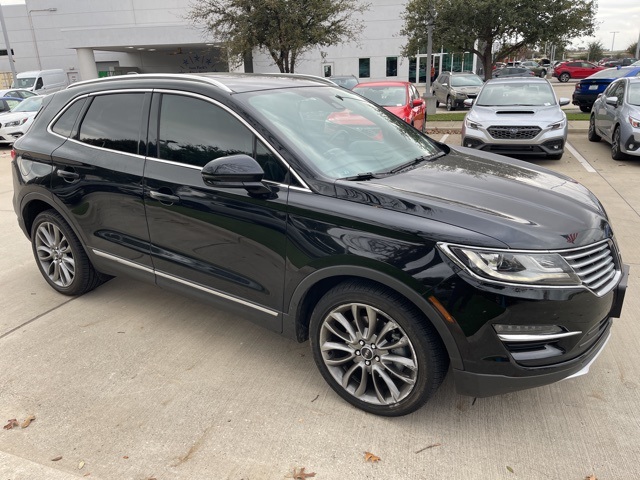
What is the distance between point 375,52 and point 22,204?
4193cm

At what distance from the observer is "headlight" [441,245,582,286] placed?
232cm

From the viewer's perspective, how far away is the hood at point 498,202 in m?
2.42

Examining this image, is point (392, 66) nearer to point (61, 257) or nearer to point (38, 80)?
point (38, 80)

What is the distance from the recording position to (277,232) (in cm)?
287

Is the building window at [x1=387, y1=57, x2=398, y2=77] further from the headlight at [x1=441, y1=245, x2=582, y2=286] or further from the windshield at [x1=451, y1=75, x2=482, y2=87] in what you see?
the headlight at [x1=441, y1=245, x2=582, y2=286]

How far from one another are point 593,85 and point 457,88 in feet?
16.4

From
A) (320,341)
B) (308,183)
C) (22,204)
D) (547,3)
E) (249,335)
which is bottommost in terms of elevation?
(249,335)

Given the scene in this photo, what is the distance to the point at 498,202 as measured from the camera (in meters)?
2.68

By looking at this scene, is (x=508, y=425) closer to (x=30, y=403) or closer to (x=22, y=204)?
(x=30, y=403)

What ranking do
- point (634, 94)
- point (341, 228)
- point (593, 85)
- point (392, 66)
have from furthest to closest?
point (392, 66)
point (593, 85)
point (634, 94)
point (341, 228)

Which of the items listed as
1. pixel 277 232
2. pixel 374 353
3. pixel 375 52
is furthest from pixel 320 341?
pixel 375 52

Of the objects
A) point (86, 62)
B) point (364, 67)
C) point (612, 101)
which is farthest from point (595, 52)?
point (612, 101)

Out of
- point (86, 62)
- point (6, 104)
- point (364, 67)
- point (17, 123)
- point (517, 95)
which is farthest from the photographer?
point (364, 67)

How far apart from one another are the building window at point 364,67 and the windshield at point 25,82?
24864mm
